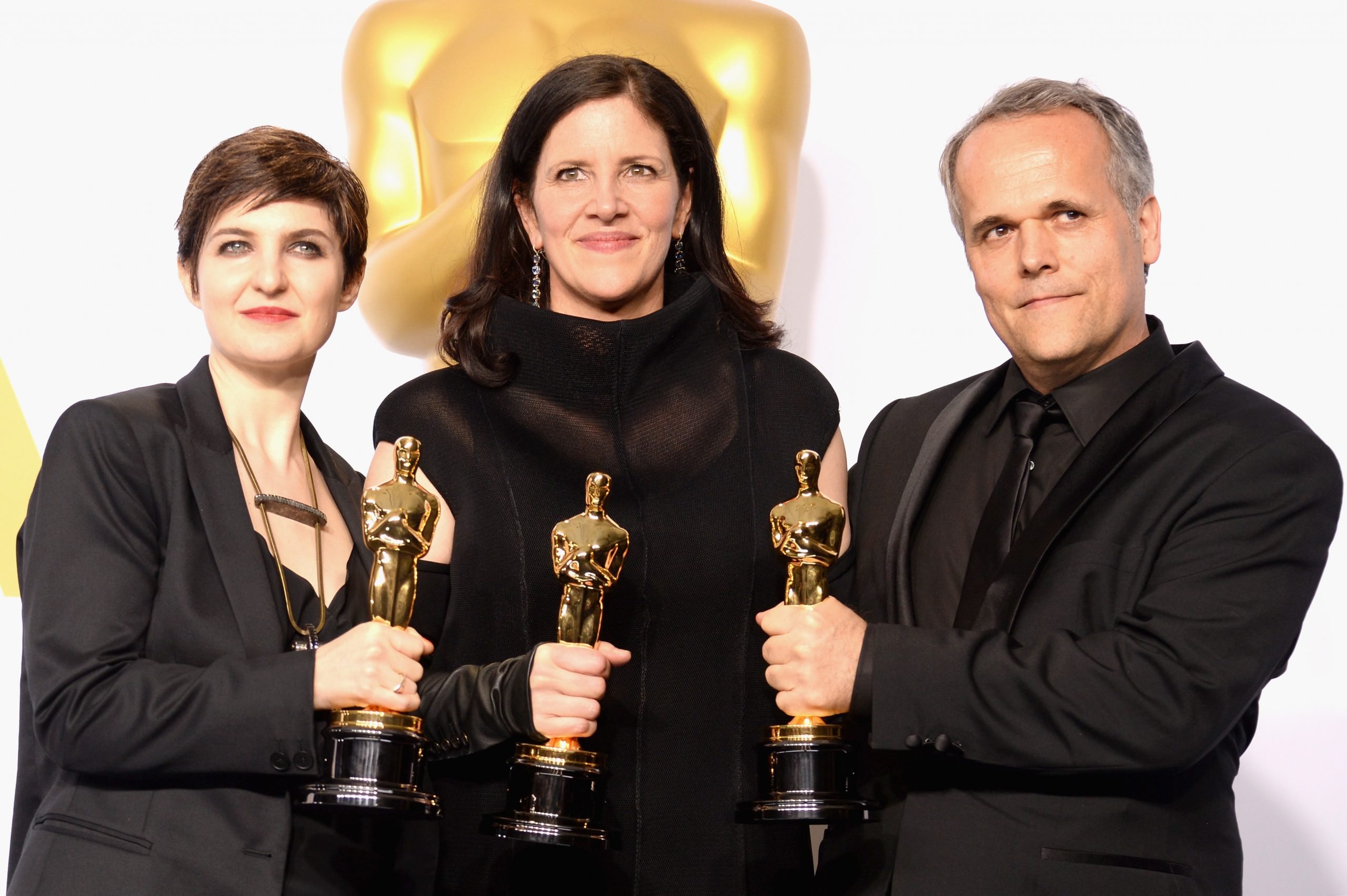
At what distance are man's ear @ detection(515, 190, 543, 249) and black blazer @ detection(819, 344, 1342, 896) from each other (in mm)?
752

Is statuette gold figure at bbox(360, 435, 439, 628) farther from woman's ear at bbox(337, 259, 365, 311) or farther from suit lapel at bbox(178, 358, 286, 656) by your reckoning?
woman's ear at bbox(337, 259, 365, 311)

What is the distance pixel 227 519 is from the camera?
2.17m

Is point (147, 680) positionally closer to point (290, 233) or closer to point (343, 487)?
point (343, 487)

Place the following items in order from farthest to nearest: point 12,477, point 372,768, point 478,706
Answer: point 12,477
point 478,706
point 372,768

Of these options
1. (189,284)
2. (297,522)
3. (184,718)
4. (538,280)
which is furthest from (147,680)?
(538,280)

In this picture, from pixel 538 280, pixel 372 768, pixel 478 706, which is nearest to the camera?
pixel 372 768

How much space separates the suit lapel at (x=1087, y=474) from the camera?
206cm

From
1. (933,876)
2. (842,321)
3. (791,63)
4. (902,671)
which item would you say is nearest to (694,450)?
(902,671)

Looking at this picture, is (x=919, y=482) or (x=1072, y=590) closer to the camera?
(x=1072, y=590)

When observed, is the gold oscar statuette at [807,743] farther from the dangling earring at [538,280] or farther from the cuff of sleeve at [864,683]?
the dangling earring at [538,280]

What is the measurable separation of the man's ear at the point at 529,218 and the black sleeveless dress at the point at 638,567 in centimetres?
11

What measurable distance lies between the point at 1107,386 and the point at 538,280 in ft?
2.54

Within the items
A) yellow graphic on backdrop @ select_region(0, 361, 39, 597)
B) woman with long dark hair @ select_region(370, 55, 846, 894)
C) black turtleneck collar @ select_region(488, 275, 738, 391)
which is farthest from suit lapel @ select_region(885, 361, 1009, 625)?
yellow graphic on backdrop @ select_region(0, 361, 39, 597)

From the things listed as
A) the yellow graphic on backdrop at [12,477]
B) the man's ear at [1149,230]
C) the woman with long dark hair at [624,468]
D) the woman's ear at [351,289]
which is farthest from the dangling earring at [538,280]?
the yellow graphic on backdrop at [12,477]
